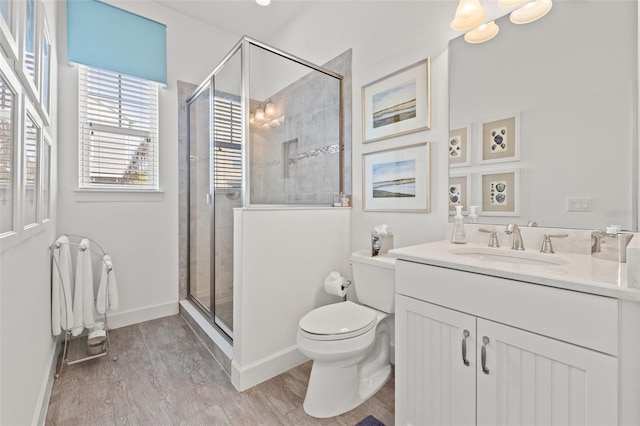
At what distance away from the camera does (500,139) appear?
149 centimetres

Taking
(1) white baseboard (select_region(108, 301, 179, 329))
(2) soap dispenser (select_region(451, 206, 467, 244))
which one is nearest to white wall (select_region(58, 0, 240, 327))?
(1) white baseboard (select_region(108, 301, 179, 329))

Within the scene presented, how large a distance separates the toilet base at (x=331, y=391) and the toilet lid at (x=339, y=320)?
185 millimetres

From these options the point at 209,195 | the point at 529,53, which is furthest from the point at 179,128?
the point at 529,53

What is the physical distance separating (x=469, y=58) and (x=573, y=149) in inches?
28.3

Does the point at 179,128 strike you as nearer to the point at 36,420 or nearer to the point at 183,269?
the point at 183,269

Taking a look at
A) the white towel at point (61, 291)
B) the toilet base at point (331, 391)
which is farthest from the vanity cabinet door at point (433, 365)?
the white towel at point (61, 291)

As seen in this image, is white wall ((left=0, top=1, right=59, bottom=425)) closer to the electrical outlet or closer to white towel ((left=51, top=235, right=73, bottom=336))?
white towel ((left=51, top=235, right=73, bottom=336))

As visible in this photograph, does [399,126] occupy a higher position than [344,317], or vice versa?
[399,126]

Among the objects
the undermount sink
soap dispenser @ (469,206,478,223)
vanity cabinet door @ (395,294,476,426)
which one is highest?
soap dispenser @ (469,206,478,223)

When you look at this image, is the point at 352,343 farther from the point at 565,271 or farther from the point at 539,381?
the point at 565,271

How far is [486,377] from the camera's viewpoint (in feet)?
3.32

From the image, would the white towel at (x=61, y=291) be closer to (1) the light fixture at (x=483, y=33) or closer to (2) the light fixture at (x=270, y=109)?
(2) the light fixture at (x=270, y=109)

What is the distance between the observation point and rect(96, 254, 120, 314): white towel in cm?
216

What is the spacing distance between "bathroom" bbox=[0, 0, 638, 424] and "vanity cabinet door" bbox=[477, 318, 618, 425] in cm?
65
